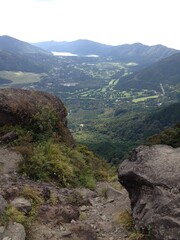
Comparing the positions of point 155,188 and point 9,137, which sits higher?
point 155,188

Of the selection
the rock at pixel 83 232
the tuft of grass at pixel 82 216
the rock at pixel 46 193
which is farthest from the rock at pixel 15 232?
the rock at pixel 46 193

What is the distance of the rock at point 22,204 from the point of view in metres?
11.2

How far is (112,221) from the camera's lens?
1180cm

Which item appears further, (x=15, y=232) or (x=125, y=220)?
(x=125, y=220)

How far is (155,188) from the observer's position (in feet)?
35.0

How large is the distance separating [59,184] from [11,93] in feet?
27.4

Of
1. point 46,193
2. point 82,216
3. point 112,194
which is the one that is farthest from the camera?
point 112,194

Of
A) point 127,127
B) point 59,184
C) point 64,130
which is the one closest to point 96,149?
point 127,127

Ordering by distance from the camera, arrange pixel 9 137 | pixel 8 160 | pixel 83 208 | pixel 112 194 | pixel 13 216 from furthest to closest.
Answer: pixel 9 137
pixel 8 160
pixel 112 194
pixel 83 208
pixel 13 216

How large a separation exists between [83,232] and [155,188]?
2544 millimetres

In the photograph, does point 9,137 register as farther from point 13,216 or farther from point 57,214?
point 13,216

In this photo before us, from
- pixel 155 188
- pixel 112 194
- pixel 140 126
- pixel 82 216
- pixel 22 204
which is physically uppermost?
pixel 155 188

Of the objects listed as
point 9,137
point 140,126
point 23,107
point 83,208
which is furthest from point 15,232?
point 140,126

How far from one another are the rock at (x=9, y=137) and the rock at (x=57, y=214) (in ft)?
24.8
